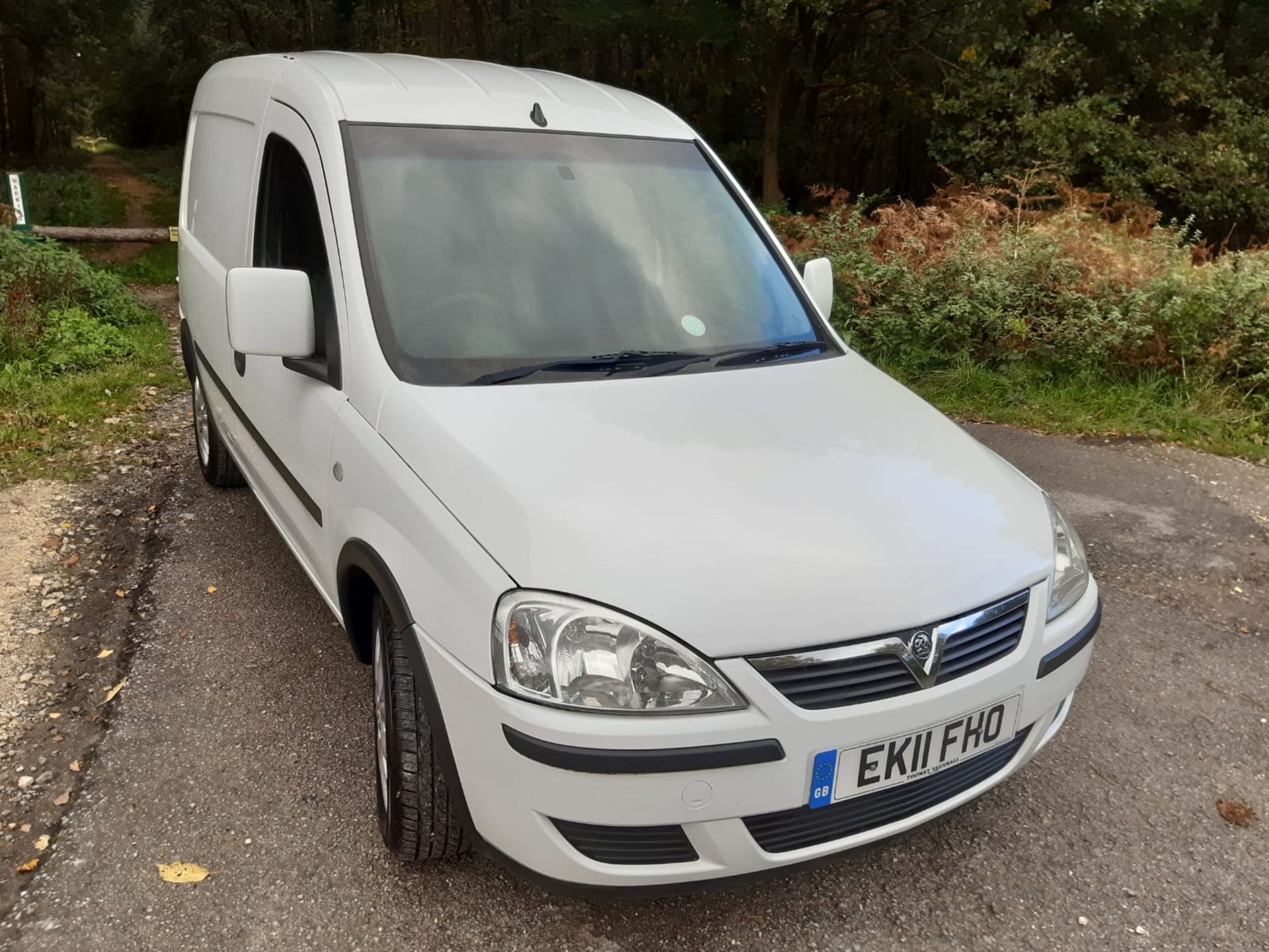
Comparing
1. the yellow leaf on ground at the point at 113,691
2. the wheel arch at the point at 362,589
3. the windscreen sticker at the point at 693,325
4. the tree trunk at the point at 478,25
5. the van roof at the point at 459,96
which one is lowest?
the yellow leaf on ground at the point at 113,691

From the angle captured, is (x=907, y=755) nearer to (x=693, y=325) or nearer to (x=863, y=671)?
(x=863, y=671)

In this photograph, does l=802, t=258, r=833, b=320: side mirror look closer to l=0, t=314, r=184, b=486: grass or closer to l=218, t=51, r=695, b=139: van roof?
l=218, t=51, r=695, b=139: van roof

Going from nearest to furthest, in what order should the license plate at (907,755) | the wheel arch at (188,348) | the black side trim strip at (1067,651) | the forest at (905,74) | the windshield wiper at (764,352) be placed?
the license plate at (907,755) < the black side trim strip at (1067,651) < the windshield wiper at (764,352) < the wheel arch at (188,348) < the forest at (905,74)

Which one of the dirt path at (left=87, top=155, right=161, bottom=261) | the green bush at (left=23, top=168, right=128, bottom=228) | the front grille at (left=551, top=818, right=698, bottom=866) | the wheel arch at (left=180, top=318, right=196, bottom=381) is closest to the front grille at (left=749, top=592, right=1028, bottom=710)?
the front grille at (left=551, top=818, right=698, bottom=866)

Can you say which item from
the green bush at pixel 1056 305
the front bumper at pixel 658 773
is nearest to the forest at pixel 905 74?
the green bush at pixel 1056 305

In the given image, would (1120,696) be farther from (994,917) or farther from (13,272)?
(13,272)

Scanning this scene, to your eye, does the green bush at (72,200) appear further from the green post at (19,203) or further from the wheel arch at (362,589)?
the wheel arch at (362,589)

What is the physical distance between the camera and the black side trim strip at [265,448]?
9.85ft

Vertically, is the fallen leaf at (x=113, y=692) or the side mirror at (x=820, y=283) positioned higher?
the side mirror at (x=820, y=283)

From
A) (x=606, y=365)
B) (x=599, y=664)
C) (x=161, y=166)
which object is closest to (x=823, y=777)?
(x=599, y=664)

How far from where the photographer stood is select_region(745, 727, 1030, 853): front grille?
6.79 feet

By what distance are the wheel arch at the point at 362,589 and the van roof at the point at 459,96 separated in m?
1.34

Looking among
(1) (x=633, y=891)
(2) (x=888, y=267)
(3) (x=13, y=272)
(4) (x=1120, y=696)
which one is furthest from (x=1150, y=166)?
(1) (x=633, y=891)

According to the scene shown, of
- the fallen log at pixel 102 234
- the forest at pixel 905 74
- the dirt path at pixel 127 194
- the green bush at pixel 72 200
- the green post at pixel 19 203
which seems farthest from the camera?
the green bush at pixel 72 200
